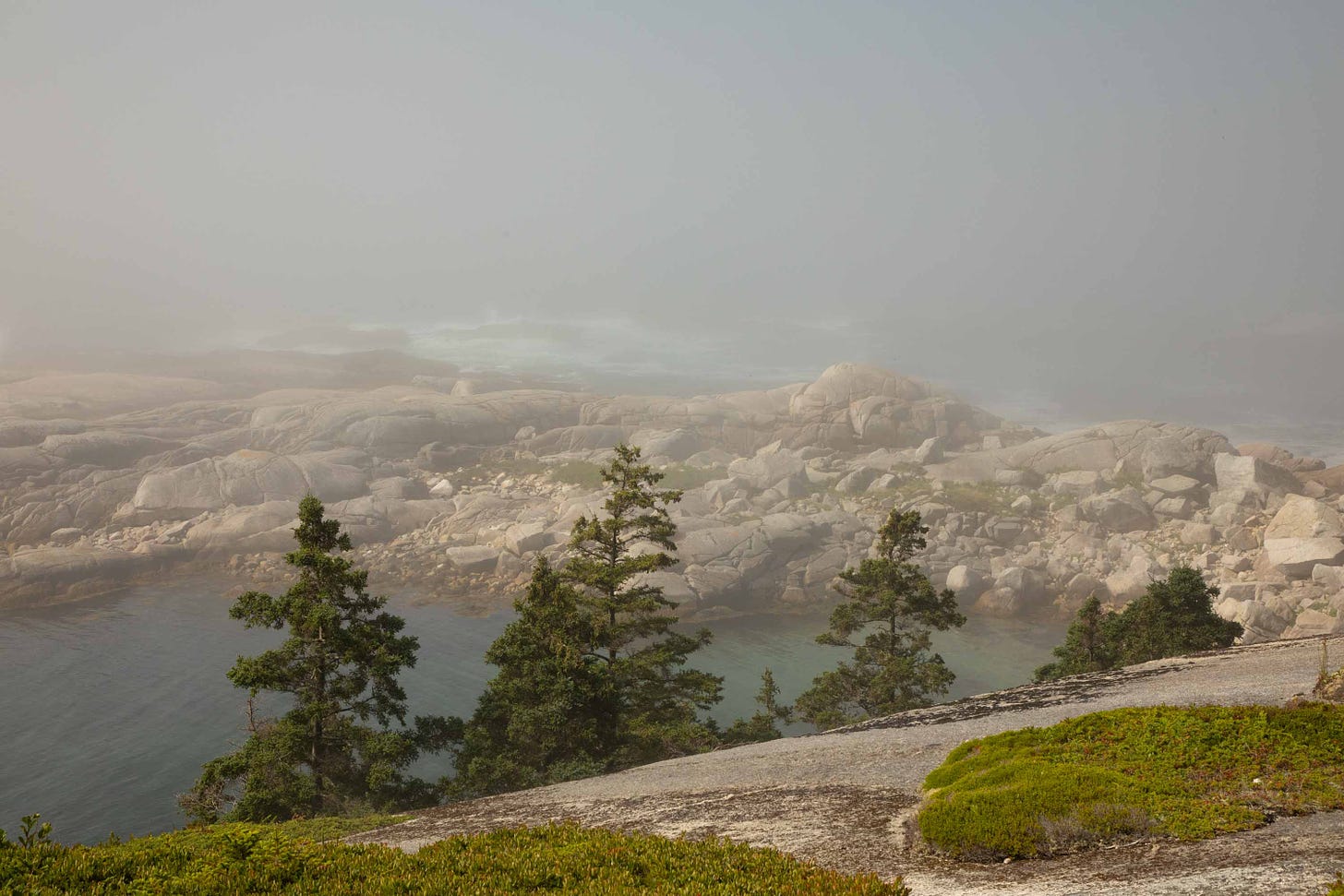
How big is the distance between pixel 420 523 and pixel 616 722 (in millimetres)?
92900

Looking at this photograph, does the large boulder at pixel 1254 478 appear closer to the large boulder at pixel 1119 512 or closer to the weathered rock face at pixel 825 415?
the large boulder at pixel 1119 512


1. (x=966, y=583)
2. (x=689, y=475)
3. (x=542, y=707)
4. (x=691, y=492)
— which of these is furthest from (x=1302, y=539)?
(x=542, y=707)

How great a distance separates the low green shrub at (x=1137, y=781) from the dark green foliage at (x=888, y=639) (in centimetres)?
2720

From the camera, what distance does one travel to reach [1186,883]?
10.4 meters

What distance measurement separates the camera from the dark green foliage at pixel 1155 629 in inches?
1679

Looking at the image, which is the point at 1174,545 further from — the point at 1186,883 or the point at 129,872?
the point at 129,872

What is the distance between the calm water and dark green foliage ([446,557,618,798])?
12956 mm

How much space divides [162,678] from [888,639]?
64698 mm

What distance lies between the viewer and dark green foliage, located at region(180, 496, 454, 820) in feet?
96.7

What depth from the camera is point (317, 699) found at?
30781 millimetres

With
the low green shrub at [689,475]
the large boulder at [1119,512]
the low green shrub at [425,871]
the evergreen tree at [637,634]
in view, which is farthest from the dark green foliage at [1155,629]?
the low green shrub at [689,475]

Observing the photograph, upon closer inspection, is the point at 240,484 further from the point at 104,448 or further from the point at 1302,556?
the point at 1302,556

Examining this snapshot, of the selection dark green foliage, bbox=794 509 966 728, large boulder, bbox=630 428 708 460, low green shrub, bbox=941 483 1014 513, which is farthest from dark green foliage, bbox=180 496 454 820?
large boulder, bbox=630 428 708 460

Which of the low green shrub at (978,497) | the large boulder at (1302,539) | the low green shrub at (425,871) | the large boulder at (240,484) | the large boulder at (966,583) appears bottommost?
the large boulder at (966,583)
